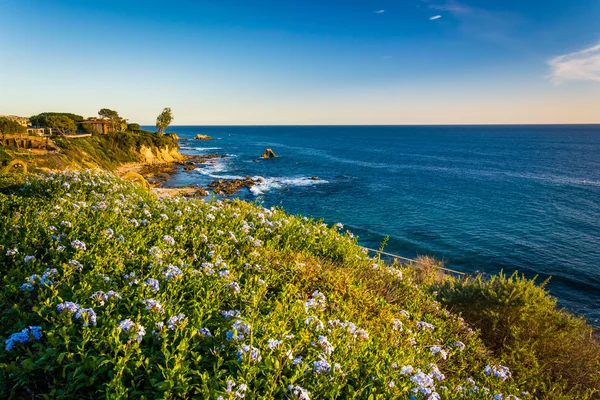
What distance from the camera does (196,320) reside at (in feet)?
10.8

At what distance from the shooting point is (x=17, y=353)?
9.39ft

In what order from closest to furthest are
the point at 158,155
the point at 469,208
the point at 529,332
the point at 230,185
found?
the point at 529,332 → the point at 469,208 → the point at 230,185 → the point at 158,155

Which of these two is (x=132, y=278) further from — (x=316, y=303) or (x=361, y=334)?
(x=361, y=334)

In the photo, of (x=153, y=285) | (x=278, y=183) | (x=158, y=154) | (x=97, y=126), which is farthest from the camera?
(x=97, y=126)

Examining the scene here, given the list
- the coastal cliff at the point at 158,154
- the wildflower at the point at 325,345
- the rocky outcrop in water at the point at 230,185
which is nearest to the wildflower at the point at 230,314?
the wildflower at the point at 325,345

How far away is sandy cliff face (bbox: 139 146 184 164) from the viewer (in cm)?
6198

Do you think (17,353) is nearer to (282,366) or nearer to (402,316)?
(282,366)

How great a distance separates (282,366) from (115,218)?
165 inches

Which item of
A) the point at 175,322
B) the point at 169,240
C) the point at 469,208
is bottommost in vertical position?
the point at 469,208

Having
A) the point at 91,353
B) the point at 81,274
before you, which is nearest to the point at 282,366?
the point at 91,353

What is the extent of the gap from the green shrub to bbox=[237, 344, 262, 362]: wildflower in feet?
14.6

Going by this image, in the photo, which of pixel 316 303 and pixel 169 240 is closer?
pixel 316 303

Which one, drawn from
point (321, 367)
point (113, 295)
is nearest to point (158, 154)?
point (113, 295)

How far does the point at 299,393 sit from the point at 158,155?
2753 inches
